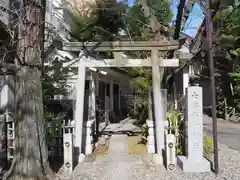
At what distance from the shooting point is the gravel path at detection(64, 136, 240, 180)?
6.49 m

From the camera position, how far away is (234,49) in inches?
723

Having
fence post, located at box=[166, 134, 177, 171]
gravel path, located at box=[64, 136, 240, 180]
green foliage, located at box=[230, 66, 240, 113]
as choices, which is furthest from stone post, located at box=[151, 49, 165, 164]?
green foliage, located at box=[230, 66, 240, 113]

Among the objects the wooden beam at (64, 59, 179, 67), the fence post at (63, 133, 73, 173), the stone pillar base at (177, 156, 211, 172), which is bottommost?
the stone pillar base at (177, 156, 211, 172)

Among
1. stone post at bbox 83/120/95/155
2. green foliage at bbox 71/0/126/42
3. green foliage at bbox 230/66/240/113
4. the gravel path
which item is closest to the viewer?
the gravel path

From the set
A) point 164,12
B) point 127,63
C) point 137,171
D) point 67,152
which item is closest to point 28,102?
point 67,152

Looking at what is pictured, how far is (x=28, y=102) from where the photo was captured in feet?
18.5

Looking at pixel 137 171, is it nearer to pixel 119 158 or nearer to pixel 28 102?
pixel 119 158

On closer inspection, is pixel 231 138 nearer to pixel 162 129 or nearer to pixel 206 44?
pixel 162 129

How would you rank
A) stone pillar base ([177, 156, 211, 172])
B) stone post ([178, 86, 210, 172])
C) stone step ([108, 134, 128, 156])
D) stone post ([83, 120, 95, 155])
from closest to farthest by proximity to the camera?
stone pillar base ([177, 156, 211, 172]) → stone post ([178, 86, 210, 172]) → stone post ([83, 120, 95, 155]) → stone step ([108, 134, 128, 156])

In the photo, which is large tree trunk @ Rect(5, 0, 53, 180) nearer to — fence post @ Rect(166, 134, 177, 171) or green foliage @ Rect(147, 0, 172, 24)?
fence post @ Rect(166, 134, 177, 171)

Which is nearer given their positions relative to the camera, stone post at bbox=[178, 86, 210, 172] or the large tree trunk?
the large tree trunk

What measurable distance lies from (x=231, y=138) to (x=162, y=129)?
5.28m

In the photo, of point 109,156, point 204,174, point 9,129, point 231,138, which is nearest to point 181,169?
point 204,174

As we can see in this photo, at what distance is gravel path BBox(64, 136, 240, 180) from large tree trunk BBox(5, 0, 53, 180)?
1.18 meters
